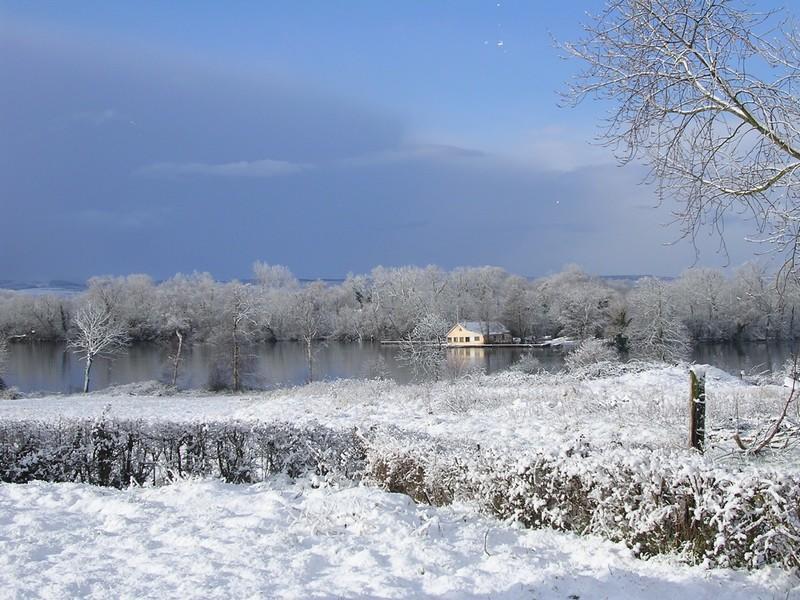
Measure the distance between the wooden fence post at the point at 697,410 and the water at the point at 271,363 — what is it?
23.9 metres

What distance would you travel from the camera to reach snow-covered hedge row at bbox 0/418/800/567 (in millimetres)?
4703

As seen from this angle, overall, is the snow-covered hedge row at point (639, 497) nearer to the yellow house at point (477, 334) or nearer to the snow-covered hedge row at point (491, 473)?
the snow-covered hedge row at point (491, 473)

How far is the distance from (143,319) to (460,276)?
4326cm

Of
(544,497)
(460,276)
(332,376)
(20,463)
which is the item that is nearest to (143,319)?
(332,376)

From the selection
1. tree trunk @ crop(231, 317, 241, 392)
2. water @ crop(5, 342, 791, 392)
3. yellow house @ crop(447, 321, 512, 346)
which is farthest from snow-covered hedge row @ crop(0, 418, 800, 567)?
yellow house @ crop(447, 321, 512, 346)

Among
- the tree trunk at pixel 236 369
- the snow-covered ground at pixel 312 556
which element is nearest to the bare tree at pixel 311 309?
the tree trunk at pixel 236 369

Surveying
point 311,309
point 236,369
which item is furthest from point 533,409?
point 311,309

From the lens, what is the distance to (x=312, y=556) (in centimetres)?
479

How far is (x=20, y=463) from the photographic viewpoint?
7.96 metres

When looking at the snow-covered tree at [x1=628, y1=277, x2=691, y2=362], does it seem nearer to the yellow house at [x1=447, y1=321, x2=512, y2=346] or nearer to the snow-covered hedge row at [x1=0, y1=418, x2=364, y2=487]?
the yellow house at [x1=447, y1=321, x2=512, y2=346]

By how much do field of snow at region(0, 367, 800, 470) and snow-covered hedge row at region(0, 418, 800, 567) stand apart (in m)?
0.47

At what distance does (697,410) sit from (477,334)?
57756 millimetres

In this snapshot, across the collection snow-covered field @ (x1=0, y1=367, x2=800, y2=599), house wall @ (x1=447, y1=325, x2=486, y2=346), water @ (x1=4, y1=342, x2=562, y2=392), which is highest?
snow-covered field @ (x1=0, y1=367, x2=800, y2=599)

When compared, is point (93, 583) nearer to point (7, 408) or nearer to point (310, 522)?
point (310, 522)
